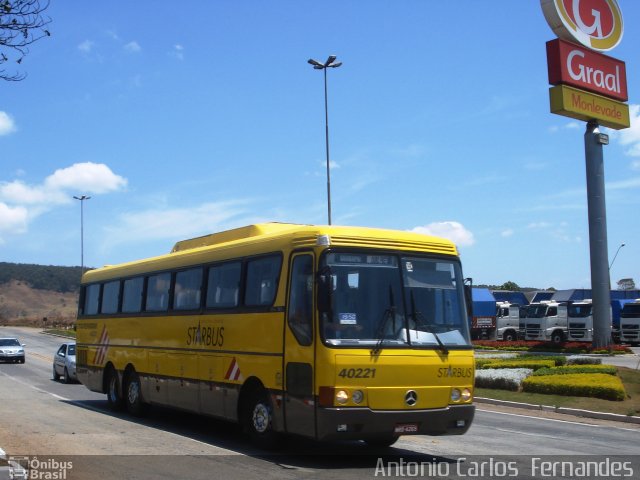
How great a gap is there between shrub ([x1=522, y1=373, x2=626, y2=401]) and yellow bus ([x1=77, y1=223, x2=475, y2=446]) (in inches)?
367

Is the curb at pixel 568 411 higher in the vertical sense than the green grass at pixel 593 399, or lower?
lower

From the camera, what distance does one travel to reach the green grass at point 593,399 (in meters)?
18.2

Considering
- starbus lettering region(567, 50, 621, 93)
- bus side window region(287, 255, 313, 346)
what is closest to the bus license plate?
bus side window region(287, 255, 313, 346)

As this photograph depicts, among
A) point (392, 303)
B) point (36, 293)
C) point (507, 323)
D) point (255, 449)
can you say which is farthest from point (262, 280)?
point (36, 293)

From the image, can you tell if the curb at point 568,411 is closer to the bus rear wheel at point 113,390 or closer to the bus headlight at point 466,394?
the bus headlight at point 466,394

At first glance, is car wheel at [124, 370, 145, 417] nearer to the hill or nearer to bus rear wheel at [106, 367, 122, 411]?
bus rear wheel at [106, 367, 122, 411]

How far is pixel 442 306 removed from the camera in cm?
1084

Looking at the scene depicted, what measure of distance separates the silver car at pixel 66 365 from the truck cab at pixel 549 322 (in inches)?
1118

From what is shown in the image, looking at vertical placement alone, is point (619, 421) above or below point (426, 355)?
below

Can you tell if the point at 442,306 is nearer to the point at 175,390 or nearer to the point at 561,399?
the point at 175,390

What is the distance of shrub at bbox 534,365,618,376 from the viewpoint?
21922mm

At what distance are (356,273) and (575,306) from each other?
36.3 meters

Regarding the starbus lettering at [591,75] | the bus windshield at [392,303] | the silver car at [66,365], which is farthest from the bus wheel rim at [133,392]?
the starbus lettering at [591,75]

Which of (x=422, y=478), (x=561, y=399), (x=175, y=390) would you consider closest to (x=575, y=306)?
(x=561, y=399)
